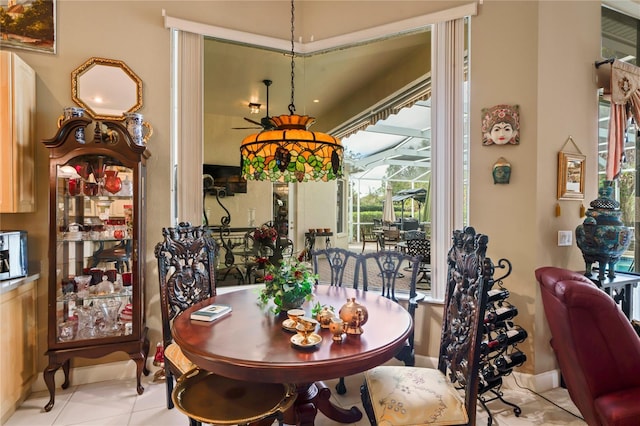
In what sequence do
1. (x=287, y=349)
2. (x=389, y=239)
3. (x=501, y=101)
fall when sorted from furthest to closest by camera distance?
1. (x=389, y=239)
2. (x=501, y=101)
3. (x=287, y=349)

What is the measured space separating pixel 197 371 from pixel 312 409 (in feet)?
2.31

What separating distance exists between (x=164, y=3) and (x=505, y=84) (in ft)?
9.86

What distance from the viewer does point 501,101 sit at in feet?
8.80

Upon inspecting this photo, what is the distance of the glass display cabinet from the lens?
95.7 inches

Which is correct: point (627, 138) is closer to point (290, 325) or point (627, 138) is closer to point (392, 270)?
point (392, 270)

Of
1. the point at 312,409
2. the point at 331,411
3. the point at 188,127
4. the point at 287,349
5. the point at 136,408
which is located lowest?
the point at 136,408

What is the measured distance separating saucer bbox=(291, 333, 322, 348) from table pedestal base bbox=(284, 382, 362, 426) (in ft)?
1.79

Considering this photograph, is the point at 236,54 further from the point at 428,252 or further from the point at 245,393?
the point at 245,393

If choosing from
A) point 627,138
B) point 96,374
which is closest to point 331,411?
point 96,374

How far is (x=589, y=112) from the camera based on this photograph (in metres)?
2.80

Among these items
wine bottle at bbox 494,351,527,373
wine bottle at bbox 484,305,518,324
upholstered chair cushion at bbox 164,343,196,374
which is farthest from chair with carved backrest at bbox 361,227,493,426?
upholstered chair cushion at bbox 164,343,196,374

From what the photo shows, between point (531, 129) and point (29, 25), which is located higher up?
point (29, 25)

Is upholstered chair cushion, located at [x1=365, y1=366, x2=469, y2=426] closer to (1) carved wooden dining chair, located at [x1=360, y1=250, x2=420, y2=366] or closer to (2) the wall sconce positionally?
(1) carved wooden dining chair, located at [x1=360, y1=250, x2=420, y2=366]

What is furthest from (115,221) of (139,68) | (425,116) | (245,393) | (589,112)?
(589,112)
